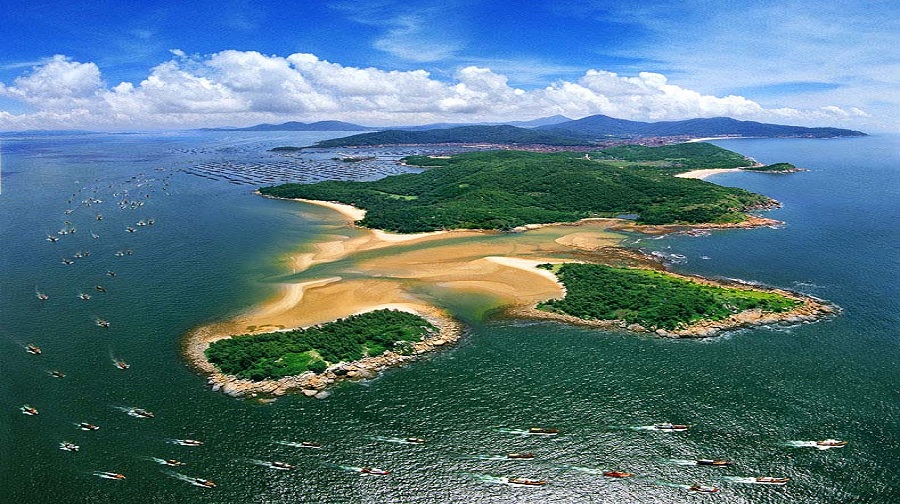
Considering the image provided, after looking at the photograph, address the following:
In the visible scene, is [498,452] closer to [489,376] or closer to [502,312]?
[489,376]

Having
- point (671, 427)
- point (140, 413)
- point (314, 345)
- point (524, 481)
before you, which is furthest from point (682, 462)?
point (140, 413)

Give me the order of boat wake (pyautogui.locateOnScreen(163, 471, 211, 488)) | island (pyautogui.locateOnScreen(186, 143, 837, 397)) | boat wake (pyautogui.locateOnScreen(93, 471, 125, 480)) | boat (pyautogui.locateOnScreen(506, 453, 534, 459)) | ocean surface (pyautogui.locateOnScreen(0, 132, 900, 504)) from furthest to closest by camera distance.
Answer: island (pyautogui.locateOnScreen(186, 143, 837, 397)) → boat (pyautogui.locateOnScreen(506, 453, 534, 459)) → boat wake (pyautogui.locateOnScreen(93, 471, 125, 480)) → ocean surface (pyautogui.locateOnScreen(0, 132, 900, 504)) → boat wake (pyautogui.locateOnScreen(163, 471, 211, 488))

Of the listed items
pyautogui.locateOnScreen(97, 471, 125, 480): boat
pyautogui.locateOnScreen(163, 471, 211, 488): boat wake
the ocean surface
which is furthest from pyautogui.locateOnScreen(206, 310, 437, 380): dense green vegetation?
pyautogui.locateOnScreen(97, 471, 125, 480): boat

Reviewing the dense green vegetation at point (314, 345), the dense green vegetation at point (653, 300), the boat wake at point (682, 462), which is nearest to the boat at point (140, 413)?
the dense green vegetation at point (314, 345)

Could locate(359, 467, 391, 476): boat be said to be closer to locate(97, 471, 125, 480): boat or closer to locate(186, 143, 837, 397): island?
locate(186, 143, 837, 397): island

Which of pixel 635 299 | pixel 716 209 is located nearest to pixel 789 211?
pixel 716 209
